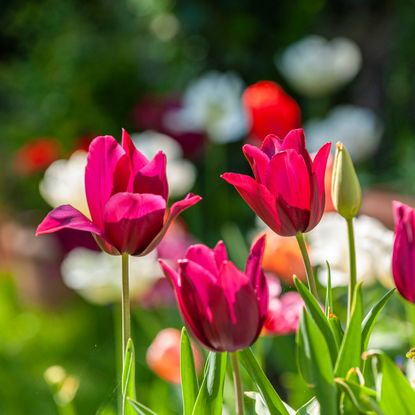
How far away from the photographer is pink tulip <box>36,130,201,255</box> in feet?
1.94

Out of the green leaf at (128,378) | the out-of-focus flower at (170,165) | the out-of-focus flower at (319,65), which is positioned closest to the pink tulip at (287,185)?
the green leaf at (128,378)

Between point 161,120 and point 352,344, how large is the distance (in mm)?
2376

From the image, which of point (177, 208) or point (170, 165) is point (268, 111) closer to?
point (170, 165)

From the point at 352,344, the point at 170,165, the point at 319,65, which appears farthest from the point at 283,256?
the point at 319,65

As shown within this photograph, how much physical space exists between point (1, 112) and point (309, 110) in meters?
1.88

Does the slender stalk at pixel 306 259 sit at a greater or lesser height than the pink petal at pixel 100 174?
lesser

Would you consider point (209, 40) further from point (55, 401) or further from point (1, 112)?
point (55, 401)

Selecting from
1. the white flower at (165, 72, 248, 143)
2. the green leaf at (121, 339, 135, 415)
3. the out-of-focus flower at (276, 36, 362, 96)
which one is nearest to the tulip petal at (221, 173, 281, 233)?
the green leaf at (121, 339, 135, 415)

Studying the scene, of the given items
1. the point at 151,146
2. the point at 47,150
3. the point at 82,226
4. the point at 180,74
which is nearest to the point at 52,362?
the point at 151,146

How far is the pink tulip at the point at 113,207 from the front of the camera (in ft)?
1.94

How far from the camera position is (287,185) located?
23.3 inches

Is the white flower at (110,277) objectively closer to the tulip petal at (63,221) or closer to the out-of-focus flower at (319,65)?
the tulip petal at (63,221)

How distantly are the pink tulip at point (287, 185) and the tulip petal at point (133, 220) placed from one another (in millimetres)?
49

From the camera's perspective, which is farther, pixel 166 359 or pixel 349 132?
pixel 349 132
